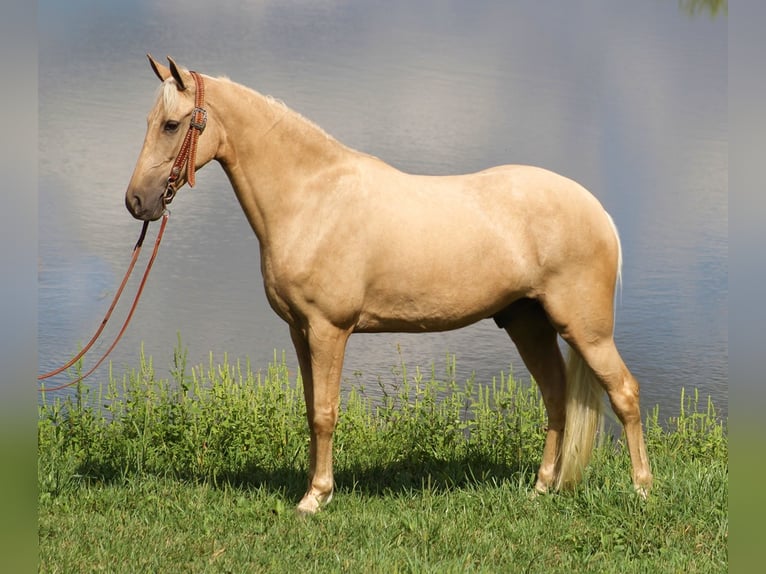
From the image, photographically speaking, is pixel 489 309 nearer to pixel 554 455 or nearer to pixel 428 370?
pixel 554 455

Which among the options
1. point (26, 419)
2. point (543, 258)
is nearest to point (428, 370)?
point (543, 258)

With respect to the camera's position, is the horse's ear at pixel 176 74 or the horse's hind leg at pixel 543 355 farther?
the horse's hind leg at pixel 543 355

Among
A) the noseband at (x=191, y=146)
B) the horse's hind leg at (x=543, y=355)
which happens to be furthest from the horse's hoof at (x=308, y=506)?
the noseband at (x=191, y=146)

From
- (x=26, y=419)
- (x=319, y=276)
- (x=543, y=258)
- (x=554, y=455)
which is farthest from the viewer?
(x=554, y=455)

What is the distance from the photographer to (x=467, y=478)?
5.59 meters

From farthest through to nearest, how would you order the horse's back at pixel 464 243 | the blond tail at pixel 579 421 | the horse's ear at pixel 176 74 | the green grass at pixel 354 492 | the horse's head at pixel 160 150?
the blond tail at pixel 579 421 → the horse's back at pixel 464 243 → the horse's head at pixel 160 150 → the horse's ear at pixel 176 74 → the green grass at pixel 354 492

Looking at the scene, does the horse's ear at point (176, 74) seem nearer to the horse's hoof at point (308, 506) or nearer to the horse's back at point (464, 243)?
the horse's back at point (464, 243)

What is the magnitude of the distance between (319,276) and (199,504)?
1.70 meters

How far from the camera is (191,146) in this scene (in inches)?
185

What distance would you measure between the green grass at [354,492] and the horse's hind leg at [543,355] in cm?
42

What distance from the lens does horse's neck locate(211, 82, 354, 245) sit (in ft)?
16.0

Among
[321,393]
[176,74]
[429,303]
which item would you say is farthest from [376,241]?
[176,74]

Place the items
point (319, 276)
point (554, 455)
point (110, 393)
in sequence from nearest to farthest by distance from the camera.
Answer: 1. point (319, 276)
2. point (554, 455)
3. point (110, 393)

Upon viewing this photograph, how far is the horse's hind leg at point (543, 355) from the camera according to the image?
5.60 m
